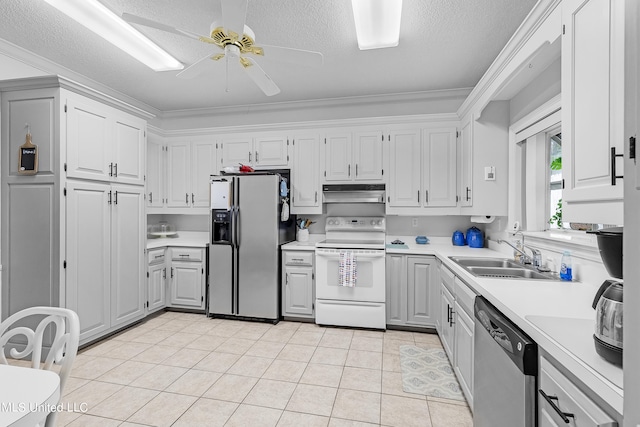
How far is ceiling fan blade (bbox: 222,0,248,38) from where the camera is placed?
1724 millimetres

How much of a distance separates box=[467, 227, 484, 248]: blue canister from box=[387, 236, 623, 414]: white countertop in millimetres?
1365

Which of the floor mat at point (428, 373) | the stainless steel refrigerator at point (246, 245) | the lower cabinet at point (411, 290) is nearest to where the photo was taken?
the floor mat at point (428, 373)

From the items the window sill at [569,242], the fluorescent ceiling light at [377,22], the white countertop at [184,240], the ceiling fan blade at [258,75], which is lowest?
the white countertop at [184,240]

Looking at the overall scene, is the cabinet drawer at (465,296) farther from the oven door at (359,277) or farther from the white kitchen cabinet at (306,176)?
the white kitchen cabinet at (306,176)

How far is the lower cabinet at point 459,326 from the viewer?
1.97m

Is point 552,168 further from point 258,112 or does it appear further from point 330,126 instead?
point 258,112

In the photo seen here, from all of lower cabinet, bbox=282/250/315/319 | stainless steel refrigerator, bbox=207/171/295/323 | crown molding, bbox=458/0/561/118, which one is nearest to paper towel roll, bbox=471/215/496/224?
crown molding, bbox=458/0/561/118

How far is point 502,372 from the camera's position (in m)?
1.34

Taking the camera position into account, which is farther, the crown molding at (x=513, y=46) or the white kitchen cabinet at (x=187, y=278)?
the white kitchen cabinet at (x=187, y=278)

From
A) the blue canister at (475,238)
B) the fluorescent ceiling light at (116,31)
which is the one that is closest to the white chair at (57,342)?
the fluorescent ceiling light at (116,31)

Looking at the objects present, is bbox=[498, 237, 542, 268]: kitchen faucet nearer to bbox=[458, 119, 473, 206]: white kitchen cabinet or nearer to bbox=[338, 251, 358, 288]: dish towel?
bbox=[458, 119, 473, 206]: white kitchen cabinet

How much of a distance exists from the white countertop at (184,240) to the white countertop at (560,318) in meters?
3.00

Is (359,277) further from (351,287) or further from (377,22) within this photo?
(377,22)

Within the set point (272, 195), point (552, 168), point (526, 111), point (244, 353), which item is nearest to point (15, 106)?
point (272, 195)
